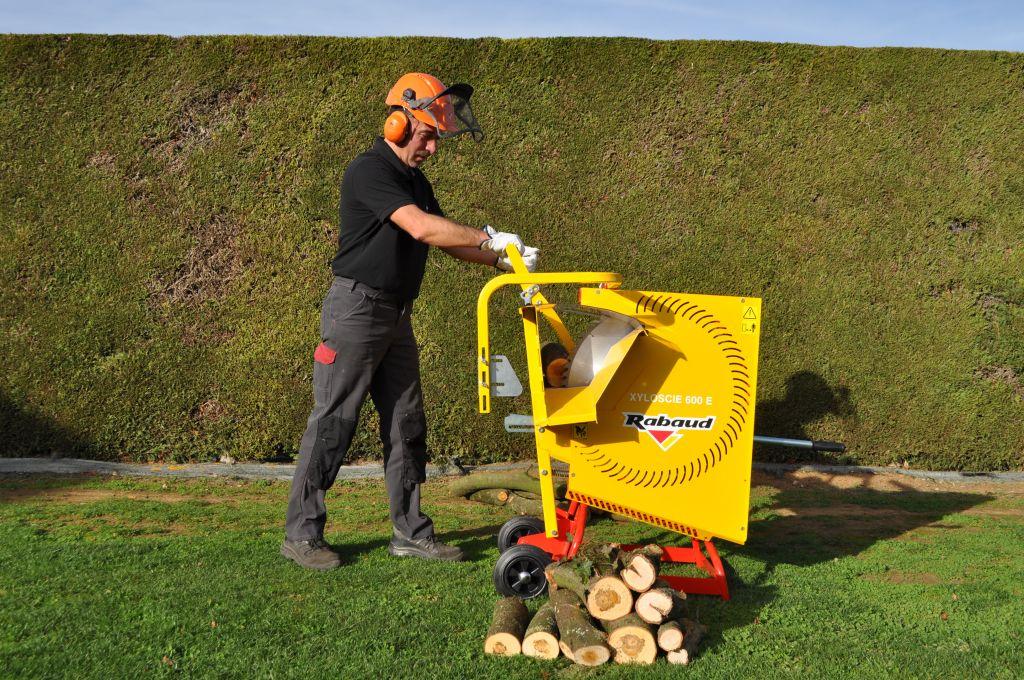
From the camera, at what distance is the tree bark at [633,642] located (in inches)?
137

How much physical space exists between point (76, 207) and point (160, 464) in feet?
6.32

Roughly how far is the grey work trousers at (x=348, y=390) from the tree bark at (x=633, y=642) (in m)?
1.55

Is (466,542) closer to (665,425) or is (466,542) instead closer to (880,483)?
(665,425)

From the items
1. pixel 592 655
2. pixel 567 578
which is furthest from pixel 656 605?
pixel 567 578

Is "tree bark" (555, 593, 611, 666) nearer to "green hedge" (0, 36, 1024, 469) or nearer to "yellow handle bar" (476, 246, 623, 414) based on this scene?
"yellow handle bar" (476, 246, 623, 414)

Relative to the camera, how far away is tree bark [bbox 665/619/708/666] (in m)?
3.49

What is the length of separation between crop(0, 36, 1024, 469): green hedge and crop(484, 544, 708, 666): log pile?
3116mm

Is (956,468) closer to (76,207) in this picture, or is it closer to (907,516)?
(907,516)

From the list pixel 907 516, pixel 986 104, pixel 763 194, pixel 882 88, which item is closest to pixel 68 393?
pixel 763 194

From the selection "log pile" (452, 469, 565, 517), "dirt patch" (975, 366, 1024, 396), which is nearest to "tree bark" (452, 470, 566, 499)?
"log pile" (452, 469, 565, 517)

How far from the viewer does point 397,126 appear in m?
4.47

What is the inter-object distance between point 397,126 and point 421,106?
155 millimetres

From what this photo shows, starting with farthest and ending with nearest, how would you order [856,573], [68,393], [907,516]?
1. [68,393]
2. [907,516]
3. [856,573]

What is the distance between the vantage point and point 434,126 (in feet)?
14.7
